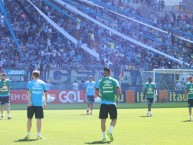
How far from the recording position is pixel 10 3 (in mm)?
47875

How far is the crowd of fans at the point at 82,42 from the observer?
4422 cm

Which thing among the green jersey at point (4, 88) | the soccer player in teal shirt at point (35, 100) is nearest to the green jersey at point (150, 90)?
the green jersey at point (4, 88)

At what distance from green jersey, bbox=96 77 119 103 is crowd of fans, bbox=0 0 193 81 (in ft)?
87.7

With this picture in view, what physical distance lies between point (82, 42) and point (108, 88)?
3407 cm

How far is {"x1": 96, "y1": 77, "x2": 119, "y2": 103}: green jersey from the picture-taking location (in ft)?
49.0

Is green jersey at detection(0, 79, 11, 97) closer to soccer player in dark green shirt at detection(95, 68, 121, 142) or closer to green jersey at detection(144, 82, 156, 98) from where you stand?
green jersey at detection(144, 82, 156, 98)

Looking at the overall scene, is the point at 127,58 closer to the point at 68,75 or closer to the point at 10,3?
the point at 68,75

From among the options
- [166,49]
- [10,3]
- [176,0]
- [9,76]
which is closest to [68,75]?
[9,76]

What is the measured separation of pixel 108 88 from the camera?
14938mm

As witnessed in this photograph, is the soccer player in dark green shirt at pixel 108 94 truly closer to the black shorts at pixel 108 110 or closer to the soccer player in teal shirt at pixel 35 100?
the black shorts at pixel 108 110

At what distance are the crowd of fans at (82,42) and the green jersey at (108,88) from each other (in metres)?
26.7

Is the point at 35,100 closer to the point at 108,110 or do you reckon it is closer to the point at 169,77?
the point at 108,110

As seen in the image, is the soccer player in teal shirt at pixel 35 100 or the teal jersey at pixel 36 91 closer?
the soccer player in teal shirt at pixel 35 100

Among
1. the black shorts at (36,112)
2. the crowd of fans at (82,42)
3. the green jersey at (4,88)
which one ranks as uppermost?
the crowd of fans at (82,42)
